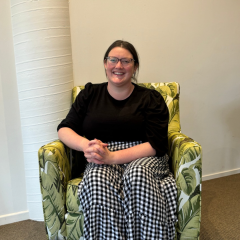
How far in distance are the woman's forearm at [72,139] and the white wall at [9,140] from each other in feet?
1.57

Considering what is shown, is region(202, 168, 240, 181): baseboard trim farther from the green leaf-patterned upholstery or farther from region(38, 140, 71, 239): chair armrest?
region(38, 140, 71, 239): chair armrest

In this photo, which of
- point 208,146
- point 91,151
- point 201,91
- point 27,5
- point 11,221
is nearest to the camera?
point 91,151

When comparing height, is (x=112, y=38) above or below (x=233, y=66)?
above

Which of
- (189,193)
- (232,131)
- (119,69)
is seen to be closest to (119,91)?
(119,69)

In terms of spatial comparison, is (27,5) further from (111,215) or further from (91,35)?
(111,215)

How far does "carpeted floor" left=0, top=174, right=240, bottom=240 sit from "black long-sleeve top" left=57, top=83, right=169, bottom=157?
2.28ft

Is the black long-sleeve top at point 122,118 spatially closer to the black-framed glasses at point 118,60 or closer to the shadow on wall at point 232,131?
the black-framed glasses at point 118,60

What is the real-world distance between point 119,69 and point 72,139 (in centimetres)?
44

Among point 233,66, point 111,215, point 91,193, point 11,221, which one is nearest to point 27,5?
point 91,193

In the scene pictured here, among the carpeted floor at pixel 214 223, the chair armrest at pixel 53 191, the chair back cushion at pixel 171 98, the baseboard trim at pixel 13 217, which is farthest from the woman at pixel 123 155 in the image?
the baseboard trim at pixel 13 217

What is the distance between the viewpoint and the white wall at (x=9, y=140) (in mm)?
1550

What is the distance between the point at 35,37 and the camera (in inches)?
59.0

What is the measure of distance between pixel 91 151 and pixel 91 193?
196 mm

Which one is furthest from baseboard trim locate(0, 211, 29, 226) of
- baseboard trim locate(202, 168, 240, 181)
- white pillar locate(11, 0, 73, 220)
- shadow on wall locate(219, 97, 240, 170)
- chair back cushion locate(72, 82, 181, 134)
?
shadow on wall locate(219, 97, 240, 170)
